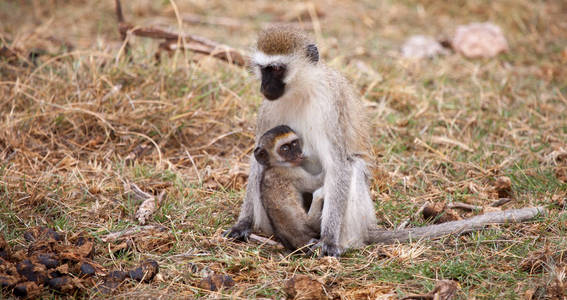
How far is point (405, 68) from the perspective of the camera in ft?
23.9

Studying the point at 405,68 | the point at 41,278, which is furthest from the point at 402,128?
the point at 41,278

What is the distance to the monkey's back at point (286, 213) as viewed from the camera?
4.07 metres

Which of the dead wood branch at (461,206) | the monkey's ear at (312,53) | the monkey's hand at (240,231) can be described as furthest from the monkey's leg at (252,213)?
the dead wood branch at (461,206)

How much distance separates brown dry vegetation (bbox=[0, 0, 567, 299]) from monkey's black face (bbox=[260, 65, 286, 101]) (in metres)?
1.03

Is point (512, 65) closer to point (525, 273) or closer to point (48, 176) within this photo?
point (525, 273)

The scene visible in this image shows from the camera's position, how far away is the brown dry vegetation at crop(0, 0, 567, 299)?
368 centimetres

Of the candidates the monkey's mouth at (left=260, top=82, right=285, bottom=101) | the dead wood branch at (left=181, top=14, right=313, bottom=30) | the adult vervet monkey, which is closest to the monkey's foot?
the adult vervet monkey

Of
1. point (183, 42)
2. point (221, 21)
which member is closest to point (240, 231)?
point (183, 42)

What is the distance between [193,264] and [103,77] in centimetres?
269

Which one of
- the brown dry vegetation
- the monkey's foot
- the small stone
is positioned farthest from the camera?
the monkey's foot

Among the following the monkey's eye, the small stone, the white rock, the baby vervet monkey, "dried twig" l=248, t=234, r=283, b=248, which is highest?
the monkey's eye

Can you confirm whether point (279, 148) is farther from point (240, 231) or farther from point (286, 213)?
point (240, 231)

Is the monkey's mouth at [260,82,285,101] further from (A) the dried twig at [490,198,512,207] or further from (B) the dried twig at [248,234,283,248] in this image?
(A) the dried twig at [490,198,512,207]

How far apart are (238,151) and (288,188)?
1.60 metres
